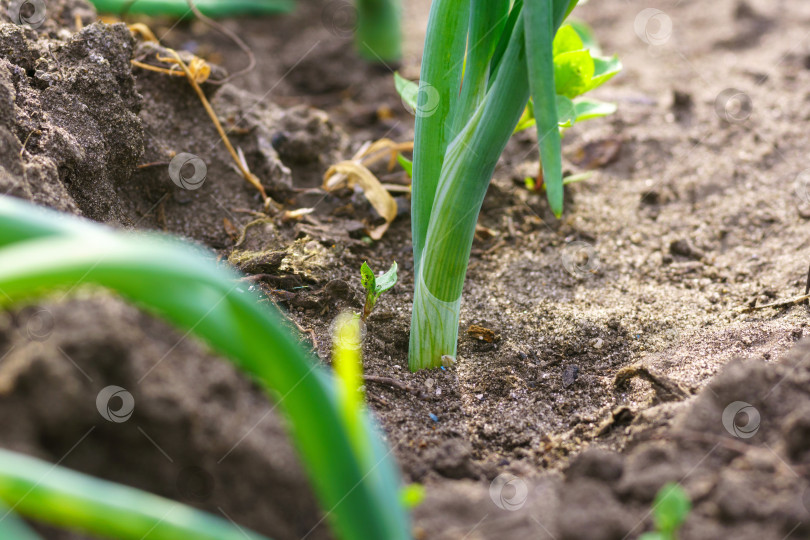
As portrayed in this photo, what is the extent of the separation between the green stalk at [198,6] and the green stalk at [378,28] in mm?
555

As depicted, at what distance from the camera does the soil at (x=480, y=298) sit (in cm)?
79

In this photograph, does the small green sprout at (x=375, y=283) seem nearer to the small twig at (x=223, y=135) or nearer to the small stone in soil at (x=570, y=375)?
the small stone in soil at (x=570, y=375)

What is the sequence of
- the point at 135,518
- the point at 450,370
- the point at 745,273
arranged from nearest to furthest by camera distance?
the point at 135,518
the point at 450,370
the point at 745,273

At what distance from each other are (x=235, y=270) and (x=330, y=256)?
22cm

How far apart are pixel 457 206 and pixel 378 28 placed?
1.72m

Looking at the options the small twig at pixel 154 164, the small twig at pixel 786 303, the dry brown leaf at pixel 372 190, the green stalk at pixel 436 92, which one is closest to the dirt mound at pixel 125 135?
the small twig at pixel 154 164

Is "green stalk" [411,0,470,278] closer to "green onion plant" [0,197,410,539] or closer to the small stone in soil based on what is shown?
the small stone in soil

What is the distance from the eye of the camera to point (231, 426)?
2.64 ft

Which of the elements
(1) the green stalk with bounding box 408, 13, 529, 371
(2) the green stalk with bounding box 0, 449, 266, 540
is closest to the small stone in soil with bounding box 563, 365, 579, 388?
(1) the green stalk with bounding box 408, 13, 529, 371

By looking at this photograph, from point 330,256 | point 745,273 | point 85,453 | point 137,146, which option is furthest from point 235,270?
point 745,273

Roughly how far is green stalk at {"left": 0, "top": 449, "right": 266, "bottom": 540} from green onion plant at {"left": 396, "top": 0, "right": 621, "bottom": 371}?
0.57 m

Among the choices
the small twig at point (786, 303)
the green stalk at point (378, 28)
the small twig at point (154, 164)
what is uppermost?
the small twig at point (154, 164)

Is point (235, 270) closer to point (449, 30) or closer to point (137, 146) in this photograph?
point (137, 146)

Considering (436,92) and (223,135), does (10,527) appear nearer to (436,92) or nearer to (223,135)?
(436,92)
